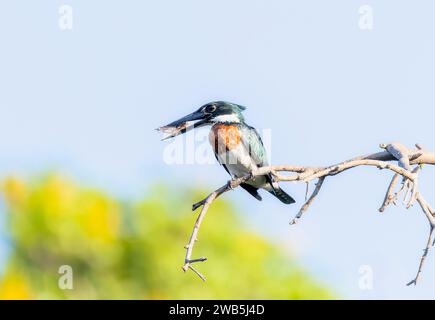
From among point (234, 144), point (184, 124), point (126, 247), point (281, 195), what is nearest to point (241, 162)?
point (234, 144)

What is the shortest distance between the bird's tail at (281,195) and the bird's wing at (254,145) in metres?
0.21

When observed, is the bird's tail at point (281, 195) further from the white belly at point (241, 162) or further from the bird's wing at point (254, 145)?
the bird's wing at point (254, 145)

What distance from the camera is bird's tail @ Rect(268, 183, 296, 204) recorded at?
6551 mm

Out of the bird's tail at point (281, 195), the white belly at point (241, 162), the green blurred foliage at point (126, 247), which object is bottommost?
the green blurred foliage at point (126, 247)

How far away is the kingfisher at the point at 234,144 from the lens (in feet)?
21.4

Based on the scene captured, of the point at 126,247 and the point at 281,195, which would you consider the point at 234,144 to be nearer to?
the point at 281,195

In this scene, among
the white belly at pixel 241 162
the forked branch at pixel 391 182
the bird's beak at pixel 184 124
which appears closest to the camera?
the forked branch at pixel 391 182

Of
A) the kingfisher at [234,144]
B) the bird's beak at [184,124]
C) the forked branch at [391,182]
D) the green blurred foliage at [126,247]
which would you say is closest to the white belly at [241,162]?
the kingfisher at [234,144]

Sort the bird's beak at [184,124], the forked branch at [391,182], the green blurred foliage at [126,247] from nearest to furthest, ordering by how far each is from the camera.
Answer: the forked branch at [391,182]
the bird's beak at [184,124]
the green blurred foliage at [126,247]

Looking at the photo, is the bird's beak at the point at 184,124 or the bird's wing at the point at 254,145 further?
the bird's wing at the point at 254,145

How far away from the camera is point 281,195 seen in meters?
6.60

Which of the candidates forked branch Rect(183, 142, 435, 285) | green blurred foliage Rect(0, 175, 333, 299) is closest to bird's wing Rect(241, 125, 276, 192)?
forked branch Rect(183, 142, 435, 285)

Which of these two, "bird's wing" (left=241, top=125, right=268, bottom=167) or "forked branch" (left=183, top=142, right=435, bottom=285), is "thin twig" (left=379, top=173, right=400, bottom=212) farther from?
"bird's wing" (left=241, top=125, right=268, bottom=167)
